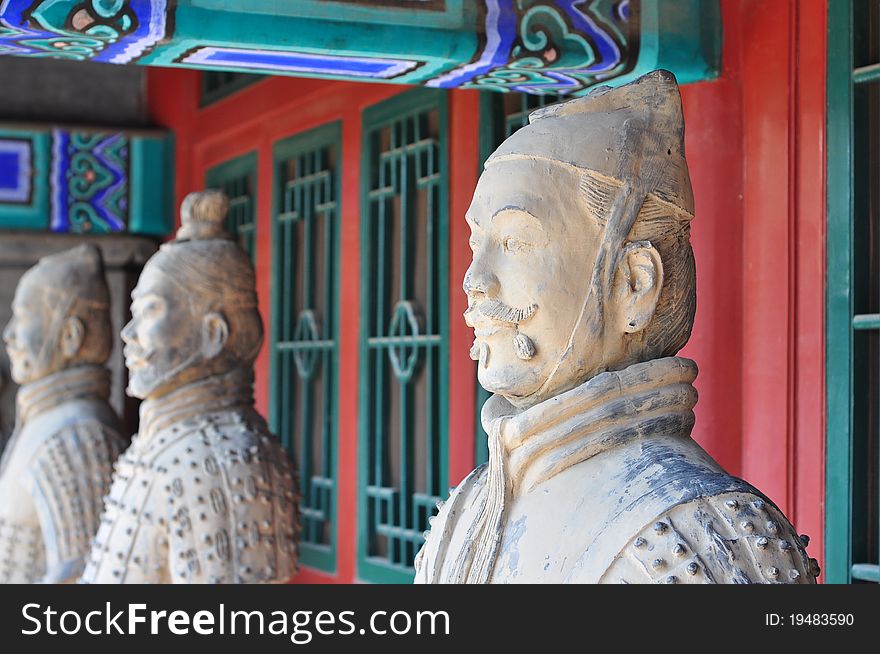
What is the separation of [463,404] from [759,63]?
162 centimetres

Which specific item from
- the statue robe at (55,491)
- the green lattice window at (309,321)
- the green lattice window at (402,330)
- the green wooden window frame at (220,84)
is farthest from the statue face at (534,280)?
the green wooden window frame at (220,84)

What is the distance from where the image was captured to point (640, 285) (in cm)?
213

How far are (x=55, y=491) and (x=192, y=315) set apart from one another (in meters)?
1.01

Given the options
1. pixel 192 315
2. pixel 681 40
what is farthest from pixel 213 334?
pixel 681 40

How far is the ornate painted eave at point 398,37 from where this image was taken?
2684 mm

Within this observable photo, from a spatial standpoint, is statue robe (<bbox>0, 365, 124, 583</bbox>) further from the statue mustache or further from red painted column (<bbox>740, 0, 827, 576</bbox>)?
the statue mustache

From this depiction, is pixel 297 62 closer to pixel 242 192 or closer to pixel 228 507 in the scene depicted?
pixel 228 507

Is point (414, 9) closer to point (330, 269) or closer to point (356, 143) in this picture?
point (356, 143)

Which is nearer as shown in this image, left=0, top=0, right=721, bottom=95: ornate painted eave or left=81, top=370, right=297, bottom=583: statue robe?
left=0, top=0, right=721, bottom=95: ornate painted eave

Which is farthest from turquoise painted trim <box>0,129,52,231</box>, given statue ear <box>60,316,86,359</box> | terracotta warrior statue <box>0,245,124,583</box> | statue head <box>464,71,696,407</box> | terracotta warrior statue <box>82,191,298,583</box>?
statue head <box>464,71,696,407</box>

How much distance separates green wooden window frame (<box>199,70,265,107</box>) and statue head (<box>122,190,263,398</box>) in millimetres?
2416

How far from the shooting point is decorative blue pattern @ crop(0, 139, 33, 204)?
6723 mm

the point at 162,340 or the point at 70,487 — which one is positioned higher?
the point at 162,340

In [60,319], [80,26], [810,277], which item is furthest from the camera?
[60,319]
